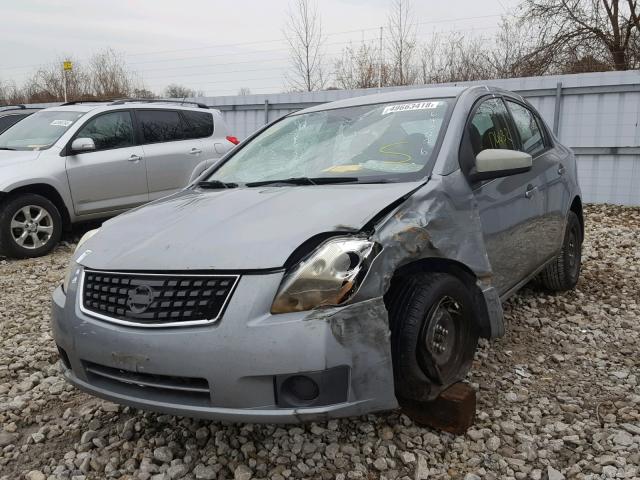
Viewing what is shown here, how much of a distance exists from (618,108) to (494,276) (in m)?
7.23

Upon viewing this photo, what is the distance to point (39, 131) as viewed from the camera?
6762 millimetres

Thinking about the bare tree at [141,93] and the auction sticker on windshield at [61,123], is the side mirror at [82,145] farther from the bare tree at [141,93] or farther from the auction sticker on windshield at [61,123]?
the bare tree at [141,93]

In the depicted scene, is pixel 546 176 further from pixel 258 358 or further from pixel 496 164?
pixel 258 358

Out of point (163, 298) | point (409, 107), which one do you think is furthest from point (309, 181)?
point (163, 298)

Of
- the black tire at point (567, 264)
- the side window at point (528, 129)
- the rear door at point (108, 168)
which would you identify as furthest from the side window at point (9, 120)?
the black tire at point (567, 264)

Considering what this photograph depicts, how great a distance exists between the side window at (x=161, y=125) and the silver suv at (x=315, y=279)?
14.7 ft

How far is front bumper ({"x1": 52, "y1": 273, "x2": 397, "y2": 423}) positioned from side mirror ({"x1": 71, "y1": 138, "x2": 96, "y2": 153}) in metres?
4.81

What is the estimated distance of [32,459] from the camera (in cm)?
249

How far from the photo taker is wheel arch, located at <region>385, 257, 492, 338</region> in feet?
7.98

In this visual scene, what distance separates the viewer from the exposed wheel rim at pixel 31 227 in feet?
19.8

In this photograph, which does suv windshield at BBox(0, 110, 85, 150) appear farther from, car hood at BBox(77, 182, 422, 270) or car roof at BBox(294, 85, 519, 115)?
car hood at BBox(77, 182, 422, 270)

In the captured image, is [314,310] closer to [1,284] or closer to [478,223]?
[478,223]

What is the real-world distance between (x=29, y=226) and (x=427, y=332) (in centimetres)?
531

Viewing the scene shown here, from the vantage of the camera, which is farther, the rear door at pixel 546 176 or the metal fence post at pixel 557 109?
the metal fence post at pixel 557 109
